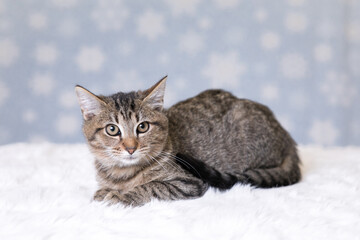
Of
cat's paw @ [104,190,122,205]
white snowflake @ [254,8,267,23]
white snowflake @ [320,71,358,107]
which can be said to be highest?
white snowflake @ [254,8,267,23]

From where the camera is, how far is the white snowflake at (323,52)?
3998 millimetres

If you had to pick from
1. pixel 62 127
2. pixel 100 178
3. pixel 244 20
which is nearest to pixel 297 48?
pixel 244 20

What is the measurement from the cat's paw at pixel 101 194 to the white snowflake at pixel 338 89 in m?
2.86

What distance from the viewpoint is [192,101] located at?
8.27 feet

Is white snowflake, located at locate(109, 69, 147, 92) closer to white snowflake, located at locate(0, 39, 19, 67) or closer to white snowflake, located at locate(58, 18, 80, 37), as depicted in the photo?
white snowflake, located at locate(58, 18, 80, 37)

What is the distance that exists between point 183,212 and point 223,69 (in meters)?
2.50

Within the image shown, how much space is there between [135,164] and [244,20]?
2.43 meters

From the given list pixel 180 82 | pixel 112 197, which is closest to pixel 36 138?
pixel 180 82

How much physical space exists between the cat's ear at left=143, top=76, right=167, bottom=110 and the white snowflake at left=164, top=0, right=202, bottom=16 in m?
2.00

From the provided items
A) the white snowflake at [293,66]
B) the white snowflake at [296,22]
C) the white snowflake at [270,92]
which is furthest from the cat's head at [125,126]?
the white snowflake at [296,22]

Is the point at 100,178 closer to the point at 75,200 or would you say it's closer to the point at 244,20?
the point at 75,200

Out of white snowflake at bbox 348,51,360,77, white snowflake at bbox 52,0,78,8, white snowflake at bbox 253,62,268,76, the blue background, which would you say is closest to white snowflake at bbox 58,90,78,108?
the blue background

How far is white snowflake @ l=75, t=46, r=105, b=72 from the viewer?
378cm

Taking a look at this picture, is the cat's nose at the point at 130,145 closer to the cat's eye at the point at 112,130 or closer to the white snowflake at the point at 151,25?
the cat's eye at the point at 112,130
